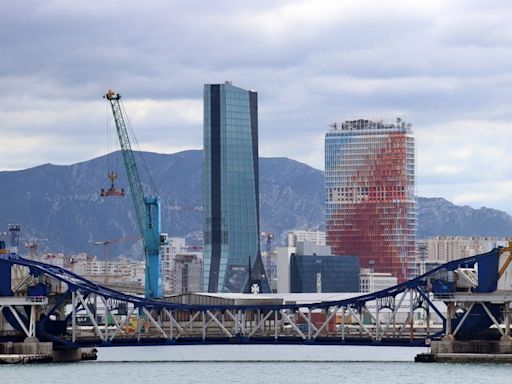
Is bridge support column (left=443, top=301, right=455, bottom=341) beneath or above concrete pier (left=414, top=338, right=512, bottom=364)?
above

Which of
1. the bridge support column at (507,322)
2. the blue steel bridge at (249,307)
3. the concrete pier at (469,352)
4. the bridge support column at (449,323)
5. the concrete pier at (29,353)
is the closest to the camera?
the concrete pier at (469,352)

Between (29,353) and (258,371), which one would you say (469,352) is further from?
(29,353)

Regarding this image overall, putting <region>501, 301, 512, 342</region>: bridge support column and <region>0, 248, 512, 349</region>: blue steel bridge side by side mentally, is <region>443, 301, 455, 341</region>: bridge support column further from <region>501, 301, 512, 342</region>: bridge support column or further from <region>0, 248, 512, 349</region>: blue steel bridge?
<region>501, 301, 512, 342</region>: bridge support column

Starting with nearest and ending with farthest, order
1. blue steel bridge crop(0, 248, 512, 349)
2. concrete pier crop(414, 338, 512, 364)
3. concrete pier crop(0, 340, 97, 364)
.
Answer: concrete pier crop(414, 338, 512, 364)
concrete pier crop(0, 340, 97, 364)
blue steel bridge crop(0, 248, 512, 349)

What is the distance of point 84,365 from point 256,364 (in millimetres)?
13942

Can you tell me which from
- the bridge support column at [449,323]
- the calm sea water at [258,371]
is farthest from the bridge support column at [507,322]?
the calm sea water at [258,371]

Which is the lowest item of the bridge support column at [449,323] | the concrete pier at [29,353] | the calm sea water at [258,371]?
the calm sea water at [258,371]

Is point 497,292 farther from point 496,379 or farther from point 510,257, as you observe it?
point 496,379

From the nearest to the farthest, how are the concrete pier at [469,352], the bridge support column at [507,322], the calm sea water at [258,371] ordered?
the calm sea water at [258,371], the concrete pier at [469,352], the bridge support column at [507,322]

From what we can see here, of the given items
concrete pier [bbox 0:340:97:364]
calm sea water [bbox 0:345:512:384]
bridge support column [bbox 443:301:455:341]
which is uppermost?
bridge support column [bbox 443:301:455:341]

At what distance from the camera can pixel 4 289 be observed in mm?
146000

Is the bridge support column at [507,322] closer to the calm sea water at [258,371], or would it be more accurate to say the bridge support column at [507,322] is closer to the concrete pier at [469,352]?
the concrete pier at [469,352]

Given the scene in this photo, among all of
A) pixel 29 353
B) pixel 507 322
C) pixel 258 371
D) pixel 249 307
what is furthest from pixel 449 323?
pixel 29 353

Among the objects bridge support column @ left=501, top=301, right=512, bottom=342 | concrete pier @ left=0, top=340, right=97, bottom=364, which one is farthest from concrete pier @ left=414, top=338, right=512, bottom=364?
concrete pier @ left=0, top=340, right=97, bottom=364
